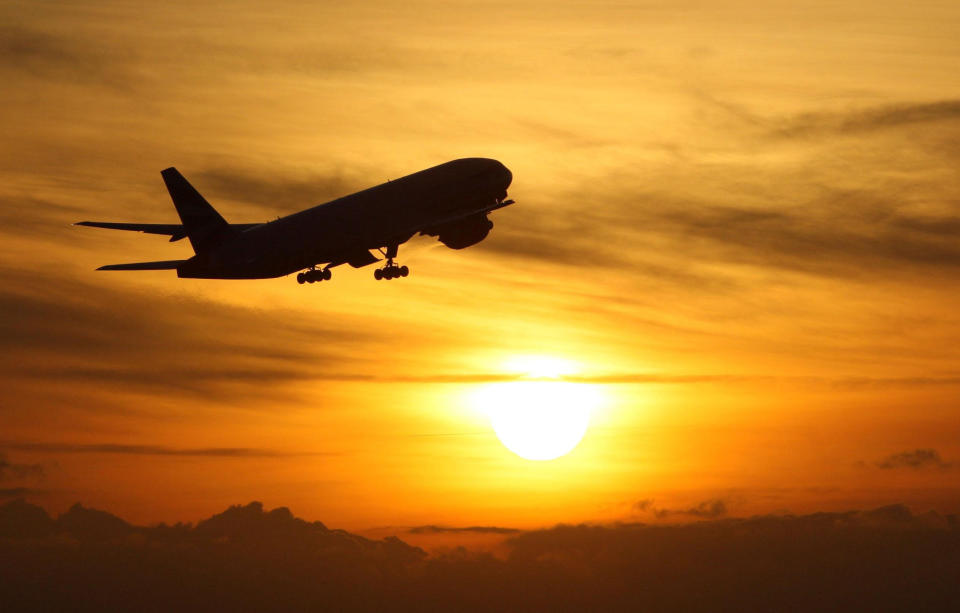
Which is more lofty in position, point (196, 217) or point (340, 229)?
point (196, 217)

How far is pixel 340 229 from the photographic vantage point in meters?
114

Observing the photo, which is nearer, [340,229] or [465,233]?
[340,229]

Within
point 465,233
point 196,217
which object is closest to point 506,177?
point 465,233

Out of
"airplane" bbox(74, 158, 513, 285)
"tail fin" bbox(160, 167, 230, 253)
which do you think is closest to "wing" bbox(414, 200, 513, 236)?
"airplane" bbox(74, 158, 513, 285)

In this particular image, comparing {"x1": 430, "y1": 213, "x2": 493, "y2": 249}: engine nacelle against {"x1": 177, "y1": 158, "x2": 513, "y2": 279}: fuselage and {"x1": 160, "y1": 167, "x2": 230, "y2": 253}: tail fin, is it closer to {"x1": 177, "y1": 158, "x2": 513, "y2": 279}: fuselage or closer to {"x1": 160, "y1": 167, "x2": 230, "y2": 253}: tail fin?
{"x1": 177, "y1": 158, "x2": 513, "y2": 279}: fuselage

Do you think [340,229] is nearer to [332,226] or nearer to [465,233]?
[332,226]

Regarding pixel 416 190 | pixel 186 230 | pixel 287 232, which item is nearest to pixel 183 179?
pixel 186 230

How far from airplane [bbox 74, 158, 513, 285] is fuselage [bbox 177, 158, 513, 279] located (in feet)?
0.27

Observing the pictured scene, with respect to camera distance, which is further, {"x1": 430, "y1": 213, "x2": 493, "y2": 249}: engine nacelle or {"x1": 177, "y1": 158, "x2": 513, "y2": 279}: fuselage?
{"x1": 430, "y1": 213, "x2": 493, "y2": 249}: engine nacelle

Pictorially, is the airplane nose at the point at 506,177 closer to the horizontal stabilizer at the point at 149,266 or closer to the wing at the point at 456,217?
the wing at the point at 456,217

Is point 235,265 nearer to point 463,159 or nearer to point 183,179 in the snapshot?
point 183,179

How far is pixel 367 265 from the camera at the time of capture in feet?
389

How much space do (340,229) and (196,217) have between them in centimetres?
1370

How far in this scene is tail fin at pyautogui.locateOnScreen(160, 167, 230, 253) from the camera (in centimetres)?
11800
